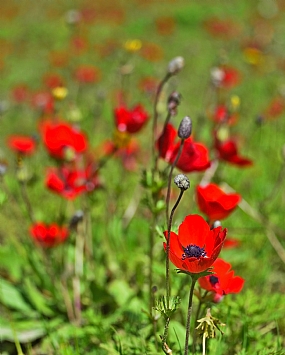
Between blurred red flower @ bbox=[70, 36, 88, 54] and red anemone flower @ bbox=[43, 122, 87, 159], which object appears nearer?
red anemone flower @ bbox=[43, 122, 87, 159]

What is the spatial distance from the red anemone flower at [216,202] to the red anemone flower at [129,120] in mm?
495

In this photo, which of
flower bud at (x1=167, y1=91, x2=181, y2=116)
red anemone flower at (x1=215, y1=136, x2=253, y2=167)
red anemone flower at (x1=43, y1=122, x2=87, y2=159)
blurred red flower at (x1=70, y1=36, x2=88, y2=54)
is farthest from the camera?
blurred red flower at (x1=70, y1=36, x2=88, y2=54)

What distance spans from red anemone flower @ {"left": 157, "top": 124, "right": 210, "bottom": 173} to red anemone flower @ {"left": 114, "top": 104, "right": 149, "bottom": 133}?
296 mm

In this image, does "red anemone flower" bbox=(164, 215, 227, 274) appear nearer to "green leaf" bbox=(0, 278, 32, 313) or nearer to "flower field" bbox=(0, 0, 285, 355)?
"flower field" bbox=(0, 0, 285, 355)

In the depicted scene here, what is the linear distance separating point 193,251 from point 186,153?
368mm

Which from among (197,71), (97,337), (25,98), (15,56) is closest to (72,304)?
(97,337)

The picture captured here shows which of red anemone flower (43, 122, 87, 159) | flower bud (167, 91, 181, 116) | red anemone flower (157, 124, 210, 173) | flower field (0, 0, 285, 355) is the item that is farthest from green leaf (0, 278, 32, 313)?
flower bud (167, 91, 181, 116)

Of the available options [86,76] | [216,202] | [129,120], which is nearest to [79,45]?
[86,76]

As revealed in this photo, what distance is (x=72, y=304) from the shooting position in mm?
1786

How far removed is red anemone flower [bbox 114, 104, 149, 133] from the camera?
165 centimetres

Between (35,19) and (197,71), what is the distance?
16.5 ft

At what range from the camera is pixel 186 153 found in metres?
1.29

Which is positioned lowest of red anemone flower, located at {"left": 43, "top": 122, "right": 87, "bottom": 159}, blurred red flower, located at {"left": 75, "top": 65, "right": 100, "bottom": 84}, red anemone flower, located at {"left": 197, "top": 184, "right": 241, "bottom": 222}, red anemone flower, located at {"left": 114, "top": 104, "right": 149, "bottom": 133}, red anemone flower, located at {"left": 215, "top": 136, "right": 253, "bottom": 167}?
red anemone flower, located at {"left": 197, "top": 184, "right": 241, "bottom": 222}

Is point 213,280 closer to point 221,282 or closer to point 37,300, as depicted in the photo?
point 221,282
